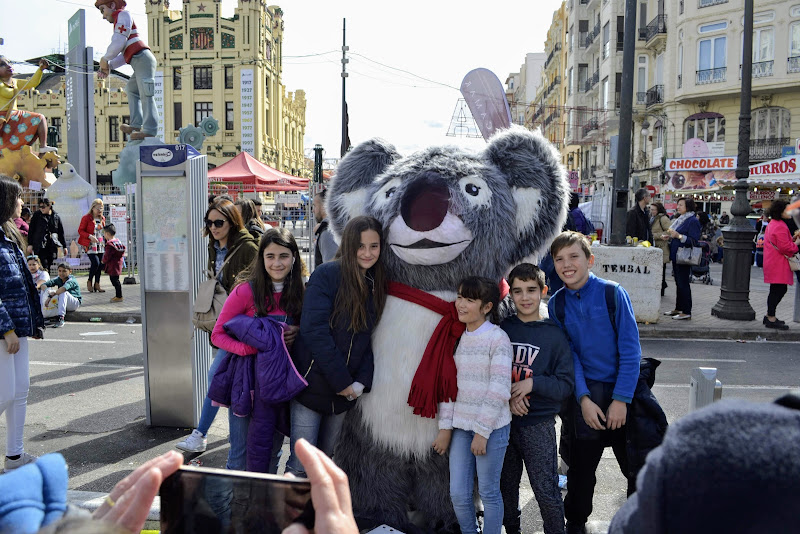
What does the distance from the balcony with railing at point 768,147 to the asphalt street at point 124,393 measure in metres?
21.1

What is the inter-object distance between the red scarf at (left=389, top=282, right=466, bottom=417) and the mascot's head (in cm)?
32

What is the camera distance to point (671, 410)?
535cm

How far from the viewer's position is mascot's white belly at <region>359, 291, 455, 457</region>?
2947mm

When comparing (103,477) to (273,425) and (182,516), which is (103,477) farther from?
(182,516)

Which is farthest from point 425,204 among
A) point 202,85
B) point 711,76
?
point 202,85

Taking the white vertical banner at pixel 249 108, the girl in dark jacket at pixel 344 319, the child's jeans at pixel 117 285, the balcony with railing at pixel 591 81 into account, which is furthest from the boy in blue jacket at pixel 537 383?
the white vertical banner at pixel 249 108

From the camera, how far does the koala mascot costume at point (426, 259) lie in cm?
298

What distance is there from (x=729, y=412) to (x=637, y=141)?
117ft

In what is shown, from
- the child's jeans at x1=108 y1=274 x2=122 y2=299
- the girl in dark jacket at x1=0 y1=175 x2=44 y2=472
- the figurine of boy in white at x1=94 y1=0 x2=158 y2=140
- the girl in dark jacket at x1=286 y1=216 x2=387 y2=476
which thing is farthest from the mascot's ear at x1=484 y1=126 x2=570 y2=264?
the figurine of boy in white at x1=94 y1=0 x2=158 y2=140

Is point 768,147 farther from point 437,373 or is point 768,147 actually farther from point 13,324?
point 13,324

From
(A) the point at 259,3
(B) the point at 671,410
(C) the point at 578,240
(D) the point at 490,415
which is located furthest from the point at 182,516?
(A) the point at 259,3

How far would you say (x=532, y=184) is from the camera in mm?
3336

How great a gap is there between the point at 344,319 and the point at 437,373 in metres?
0.49

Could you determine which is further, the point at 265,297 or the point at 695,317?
the point at 695,317
